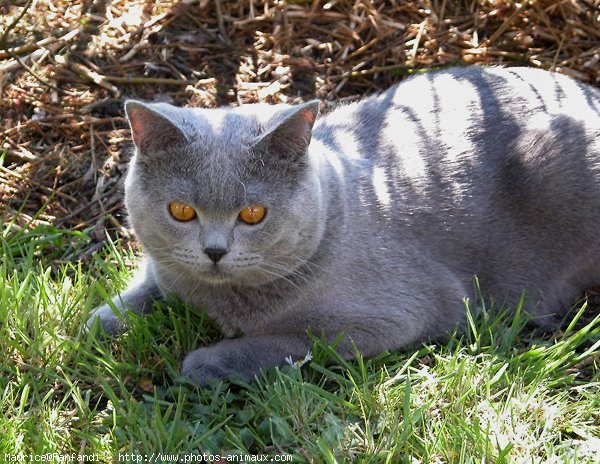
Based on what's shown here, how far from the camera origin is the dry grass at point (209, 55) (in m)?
3.53

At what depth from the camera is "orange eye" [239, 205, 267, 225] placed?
7.59 ft

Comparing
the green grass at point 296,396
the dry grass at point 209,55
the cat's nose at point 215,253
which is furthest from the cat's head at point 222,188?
the dry grass at point 209,55

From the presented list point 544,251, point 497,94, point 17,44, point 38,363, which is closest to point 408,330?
point 544,251

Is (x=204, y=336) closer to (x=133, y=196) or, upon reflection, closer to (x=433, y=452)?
(x=133, y=196)

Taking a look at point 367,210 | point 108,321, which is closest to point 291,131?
point 367,210

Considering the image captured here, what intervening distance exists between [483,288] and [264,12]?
5.96 feet

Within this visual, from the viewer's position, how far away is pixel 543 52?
369cm

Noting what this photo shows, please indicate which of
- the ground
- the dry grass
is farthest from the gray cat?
the dry grass

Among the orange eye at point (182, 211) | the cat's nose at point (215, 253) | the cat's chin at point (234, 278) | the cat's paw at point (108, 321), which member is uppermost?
the orange eye at point (182, 211)

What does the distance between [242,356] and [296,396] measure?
26 centimetres

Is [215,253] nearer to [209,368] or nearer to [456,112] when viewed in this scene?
[209,368]

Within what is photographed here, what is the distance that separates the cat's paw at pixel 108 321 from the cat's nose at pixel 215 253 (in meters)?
0.55

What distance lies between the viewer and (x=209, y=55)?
379 centimetres

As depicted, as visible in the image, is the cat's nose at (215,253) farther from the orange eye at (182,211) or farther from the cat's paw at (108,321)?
the cat's paw at (108,321)
